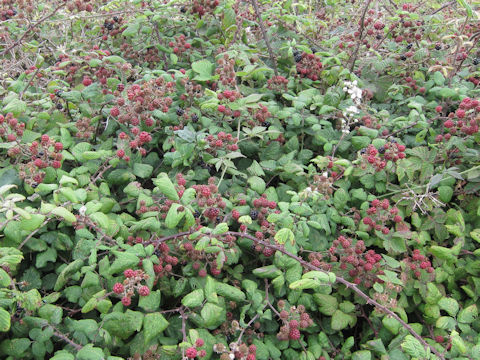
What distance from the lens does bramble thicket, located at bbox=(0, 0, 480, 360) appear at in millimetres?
1781

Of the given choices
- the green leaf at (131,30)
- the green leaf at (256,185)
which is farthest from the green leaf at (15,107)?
the green leaf at (256,185)

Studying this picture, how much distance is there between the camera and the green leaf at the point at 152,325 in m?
1.69

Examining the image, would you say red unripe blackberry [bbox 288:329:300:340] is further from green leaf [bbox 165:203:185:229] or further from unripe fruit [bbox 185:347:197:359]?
green leaf [bbox 165:203:185:229]

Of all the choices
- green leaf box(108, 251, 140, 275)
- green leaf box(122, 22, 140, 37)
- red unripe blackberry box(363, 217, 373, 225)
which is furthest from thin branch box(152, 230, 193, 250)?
green leaf box(122, 22, 140, 37)

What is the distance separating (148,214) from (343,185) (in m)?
1.19

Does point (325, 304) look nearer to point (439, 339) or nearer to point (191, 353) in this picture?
point (439, 339)

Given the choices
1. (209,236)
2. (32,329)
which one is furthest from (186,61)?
(32,329)

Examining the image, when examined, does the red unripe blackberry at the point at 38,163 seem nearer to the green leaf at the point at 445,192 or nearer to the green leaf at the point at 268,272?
the green leaf at the point at 268,272

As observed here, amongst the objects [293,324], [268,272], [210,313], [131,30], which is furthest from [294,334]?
[131,30]

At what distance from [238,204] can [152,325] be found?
0.79 meters

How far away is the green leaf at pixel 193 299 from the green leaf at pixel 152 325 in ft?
0.39

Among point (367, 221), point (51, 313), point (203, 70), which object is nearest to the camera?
point (51, 313)

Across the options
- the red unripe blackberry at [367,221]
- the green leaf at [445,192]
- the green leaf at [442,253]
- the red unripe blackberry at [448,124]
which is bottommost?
the green leaf at [442,253]

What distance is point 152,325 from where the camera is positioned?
1702 millimetres
